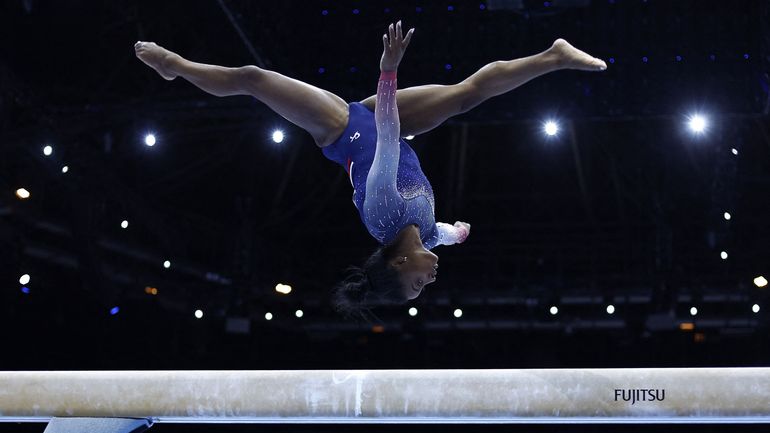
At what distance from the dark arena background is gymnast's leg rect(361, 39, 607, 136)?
2.39 metres

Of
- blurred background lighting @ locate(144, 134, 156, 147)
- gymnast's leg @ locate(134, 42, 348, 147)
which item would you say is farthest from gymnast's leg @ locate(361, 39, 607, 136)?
blurred background lighting @ locate(144, 134, 156, 147)

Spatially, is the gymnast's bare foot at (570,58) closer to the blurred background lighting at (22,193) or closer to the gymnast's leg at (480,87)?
the gymnast's leg at (480,87)

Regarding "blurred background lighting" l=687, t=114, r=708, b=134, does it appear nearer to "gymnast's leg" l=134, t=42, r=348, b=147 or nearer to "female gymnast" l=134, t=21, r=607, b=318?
"female gymnast" l=134, t=21, r=607, b=318

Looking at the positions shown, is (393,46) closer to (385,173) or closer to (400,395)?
(385,173)

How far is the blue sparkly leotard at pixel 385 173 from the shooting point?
3350 mm

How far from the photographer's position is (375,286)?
3.62 meters

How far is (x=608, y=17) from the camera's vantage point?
625 cm

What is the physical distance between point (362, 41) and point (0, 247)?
165 inches

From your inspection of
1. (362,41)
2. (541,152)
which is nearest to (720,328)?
(541,152)

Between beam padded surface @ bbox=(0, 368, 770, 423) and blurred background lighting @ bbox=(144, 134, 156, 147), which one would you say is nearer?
beam padded surface @ bbox=(0, 368, 770, 423)

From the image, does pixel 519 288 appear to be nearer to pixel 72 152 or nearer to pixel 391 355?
pixel 391 355

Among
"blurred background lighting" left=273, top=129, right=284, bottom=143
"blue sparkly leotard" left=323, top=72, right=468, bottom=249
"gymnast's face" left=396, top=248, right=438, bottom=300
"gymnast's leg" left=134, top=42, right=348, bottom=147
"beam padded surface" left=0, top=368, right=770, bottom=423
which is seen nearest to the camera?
"beam padded surface" left=0, top=368, right=770, bottom=423

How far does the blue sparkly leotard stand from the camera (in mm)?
3350

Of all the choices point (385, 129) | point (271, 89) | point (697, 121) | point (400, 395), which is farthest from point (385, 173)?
point (697, 121)
